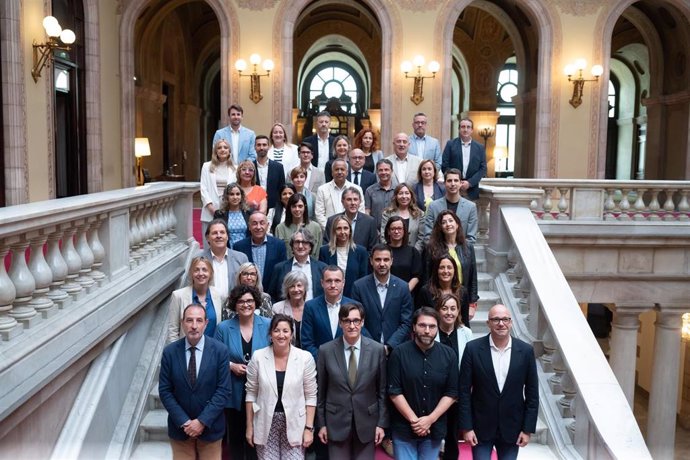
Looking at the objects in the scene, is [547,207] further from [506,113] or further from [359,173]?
[506,113]

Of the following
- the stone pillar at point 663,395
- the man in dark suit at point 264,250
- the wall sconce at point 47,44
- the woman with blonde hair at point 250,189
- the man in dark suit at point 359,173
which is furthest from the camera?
the stone pillar at point 663,395

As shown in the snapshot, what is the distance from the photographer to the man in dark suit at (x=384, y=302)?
513 centimetres

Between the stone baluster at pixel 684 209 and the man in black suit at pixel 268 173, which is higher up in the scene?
the man in black suit at pixel 268 173

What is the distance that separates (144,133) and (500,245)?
45.1 feet

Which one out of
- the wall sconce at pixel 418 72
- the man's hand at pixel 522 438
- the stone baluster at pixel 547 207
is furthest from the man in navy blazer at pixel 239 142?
the wall sconce at pixel 418 72

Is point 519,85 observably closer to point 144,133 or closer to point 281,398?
point 144,133

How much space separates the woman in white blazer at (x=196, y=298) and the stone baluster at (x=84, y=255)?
0.63 m

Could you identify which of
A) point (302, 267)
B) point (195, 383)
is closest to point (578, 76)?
point (302, 267)

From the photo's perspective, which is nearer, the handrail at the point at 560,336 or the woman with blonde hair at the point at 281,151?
the handrail at the point at 560,336

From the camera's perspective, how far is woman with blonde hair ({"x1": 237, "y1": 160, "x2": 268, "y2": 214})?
674 centimetres

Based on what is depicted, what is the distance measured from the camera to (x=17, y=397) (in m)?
3.59

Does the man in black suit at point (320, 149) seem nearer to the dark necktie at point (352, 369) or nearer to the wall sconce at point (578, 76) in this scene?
the dark necktie at point (352, 369)

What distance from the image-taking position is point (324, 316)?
191 inches

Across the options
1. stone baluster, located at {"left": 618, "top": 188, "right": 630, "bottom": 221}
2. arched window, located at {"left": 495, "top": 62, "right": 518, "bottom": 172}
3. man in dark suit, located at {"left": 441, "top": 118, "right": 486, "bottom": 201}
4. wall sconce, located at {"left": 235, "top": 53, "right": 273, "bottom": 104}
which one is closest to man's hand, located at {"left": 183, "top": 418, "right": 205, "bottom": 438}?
man in dark suit, located at {"left": 441, "top": 118, "right": 486, "bottom": 201}
